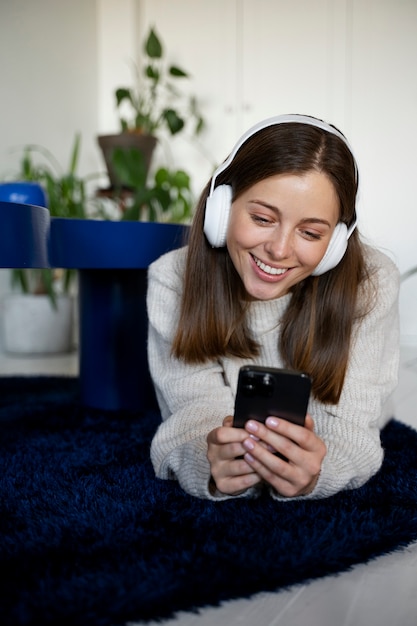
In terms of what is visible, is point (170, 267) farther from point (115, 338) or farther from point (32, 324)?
point (32, 324)

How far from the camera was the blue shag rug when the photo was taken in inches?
27.2

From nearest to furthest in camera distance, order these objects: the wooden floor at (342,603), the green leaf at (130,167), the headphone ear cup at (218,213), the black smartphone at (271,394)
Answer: the wooden floor at (342,603)
the black smartphone at (271,394)
the headphone ear cup at (218,213)
the green leaf at (130,167)

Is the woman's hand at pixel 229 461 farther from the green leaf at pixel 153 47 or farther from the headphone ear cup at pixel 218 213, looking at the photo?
the green leaf at pixel 153 47

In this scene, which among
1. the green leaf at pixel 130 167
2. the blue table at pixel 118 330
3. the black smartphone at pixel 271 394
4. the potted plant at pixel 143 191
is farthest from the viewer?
the green leaf at pixel 130 167

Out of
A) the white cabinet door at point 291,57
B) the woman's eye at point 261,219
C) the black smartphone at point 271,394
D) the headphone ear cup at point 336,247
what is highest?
the white cabinet door at point 291,57

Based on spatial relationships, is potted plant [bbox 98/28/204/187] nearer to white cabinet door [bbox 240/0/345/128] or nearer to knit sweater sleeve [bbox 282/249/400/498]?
white cabinet door [bbox 240/0/345/128]

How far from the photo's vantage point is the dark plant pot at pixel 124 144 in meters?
3.19

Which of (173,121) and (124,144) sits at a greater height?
(173,121)

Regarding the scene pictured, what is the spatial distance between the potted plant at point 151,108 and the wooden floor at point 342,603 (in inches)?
92.7

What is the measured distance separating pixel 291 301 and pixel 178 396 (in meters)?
0.25

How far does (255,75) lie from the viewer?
347cm

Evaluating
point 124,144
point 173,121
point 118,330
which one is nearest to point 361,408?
point 118,330

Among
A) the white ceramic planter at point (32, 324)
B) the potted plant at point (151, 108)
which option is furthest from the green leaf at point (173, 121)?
the white ceramic planter at point (32, 324)

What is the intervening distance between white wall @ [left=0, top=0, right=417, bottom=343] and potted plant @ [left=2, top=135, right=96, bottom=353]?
1.07ft
